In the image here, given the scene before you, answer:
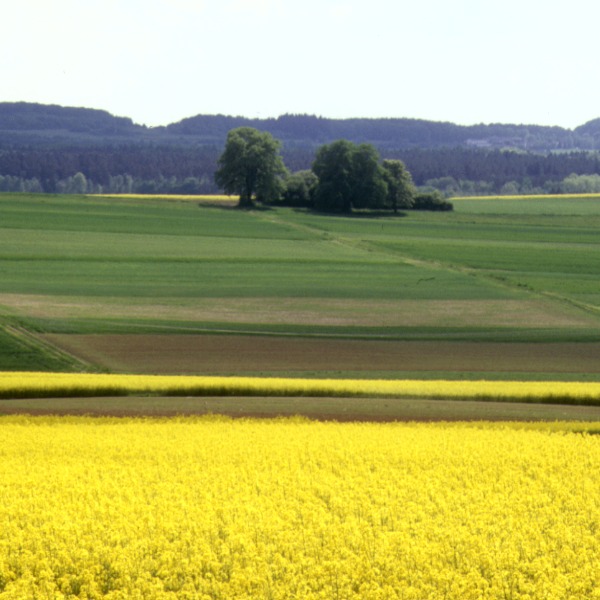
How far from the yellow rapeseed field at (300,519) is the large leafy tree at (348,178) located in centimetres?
11200

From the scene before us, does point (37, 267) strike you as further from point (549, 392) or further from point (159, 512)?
point (159, 512)

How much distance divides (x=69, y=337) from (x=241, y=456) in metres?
30.6

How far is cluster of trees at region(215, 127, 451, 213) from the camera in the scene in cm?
13462

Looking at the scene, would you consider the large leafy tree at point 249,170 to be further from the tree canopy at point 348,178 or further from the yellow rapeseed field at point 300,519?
the yellow rapeseed field at point 300,519

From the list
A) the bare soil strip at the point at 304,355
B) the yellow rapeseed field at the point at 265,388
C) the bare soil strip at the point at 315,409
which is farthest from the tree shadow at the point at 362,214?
the bare soil strip at the point at 315,409

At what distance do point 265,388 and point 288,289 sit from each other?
107 feet

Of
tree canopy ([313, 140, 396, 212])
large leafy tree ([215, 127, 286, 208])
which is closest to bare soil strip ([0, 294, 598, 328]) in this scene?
tree canopy ([313, 140, 396, 212])

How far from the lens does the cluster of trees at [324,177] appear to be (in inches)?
5300

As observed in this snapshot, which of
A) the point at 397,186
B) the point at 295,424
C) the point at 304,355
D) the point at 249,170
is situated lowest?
the point at 304,355

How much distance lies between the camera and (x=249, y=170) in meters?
136

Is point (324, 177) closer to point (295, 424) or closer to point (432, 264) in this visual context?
point (432, 264)

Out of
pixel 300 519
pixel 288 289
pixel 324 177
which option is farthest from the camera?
pixel 324 177

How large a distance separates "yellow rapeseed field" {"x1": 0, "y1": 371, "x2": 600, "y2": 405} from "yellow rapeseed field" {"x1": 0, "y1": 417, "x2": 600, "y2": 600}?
1145cm

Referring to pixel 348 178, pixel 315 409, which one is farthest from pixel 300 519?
pixel 348 178
